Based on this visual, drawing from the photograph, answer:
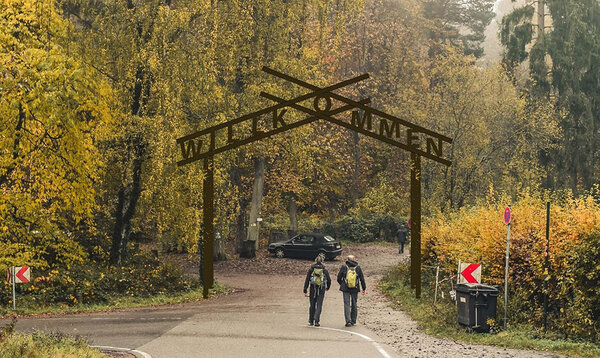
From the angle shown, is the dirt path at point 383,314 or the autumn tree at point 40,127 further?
the autumn tree at point 40,127

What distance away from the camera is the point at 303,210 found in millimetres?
61375

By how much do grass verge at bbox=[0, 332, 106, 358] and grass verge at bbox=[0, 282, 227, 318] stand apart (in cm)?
913

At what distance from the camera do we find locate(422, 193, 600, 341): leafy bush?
16.8 meters

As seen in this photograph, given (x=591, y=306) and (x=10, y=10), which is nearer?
(x=591, y=306)

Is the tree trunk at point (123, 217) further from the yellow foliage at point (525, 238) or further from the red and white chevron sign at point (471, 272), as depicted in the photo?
the red and white chevron sign at point (471, 272)

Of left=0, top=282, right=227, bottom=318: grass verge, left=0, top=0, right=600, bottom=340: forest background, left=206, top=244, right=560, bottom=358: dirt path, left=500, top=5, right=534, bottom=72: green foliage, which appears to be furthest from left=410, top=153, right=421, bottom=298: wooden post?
left=500, top=5, right=534, bottom=72: green foliage

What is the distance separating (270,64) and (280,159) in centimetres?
1609

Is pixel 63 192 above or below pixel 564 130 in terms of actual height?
below

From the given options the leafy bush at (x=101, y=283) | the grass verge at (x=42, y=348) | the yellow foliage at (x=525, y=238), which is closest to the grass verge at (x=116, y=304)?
the leafy bush at (x=101, y=283)

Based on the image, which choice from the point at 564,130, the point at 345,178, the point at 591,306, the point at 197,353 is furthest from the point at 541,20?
the point at 197,353

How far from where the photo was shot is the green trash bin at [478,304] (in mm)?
18000

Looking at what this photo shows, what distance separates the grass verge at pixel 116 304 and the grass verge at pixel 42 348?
9130mm

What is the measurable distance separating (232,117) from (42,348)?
66.0ft

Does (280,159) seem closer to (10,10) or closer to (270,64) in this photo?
(270,64)
